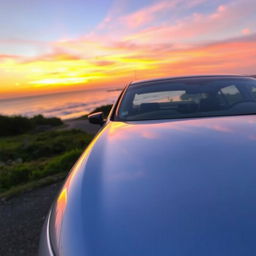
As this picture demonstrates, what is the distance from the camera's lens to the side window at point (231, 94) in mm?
2422

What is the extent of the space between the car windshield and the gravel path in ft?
4.87

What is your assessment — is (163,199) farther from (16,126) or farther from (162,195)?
(16,126)

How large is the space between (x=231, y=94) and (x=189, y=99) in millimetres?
553

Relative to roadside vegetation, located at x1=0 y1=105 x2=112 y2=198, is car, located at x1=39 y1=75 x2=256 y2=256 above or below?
above

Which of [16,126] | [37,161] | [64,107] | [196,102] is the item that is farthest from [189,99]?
[64,107]

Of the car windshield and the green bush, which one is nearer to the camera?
the car windshield

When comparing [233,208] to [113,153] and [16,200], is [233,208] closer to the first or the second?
[113,153]

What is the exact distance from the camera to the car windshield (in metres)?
2.09

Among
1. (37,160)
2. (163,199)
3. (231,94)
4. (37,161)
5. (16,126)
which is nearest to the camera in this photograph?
(163,199)

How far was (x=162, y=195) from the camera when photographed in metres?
0.92

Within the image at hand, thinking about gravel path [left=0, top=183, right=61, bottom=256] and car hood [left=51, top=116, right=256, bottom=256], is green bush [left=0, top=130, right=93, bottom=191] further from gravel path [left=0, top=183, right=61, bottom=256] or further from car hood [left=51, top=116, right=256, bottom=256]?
car hood [left=51, top=116, right=256, bottom=256]

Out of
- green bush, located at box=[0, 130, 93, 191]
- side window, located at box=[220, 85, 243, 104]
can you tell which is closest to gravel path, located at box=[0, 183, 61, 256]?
green bush, located at box=[0, 130, 93, 191]

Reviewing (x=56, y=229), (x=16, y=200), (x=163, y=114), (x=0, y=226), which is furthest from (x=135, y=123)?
(x=16, y=200)

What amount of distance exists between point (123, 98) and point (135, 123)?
24.6 inches
